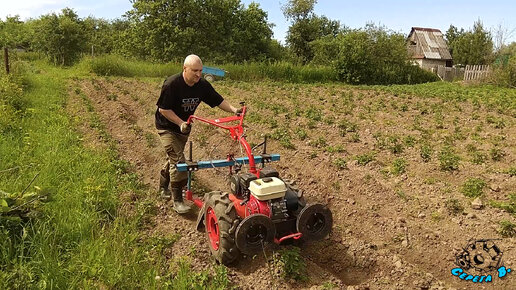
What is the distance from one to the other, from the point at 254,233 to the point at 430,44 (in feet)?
155

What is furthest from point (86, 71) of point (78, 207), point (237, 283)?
point (237, 283)

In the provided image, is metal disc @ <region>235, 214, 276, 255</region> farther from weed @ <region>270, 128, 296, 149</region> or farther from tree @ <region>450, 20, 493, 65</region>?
tree @ <region>450, 20, 493, 65</region>

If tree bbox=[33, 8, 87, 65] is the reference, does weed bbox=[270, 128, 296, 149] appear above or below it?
below

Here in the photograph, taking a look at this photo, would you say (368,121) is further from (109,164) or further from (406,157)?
(109,164)

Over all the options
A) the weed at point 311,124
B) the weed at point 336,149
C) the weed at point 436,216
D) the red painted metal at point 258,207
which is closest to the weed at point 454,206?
the weed at point 436,216

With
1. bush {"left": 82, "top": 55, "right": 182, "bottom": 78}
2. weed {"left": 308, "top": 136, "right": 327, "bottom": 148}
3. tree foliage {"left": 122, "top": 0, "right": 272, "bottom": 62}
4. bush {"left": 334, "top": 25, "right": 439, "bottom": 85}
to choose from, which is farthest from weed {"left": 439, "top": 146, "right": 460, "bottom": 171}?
tree foliage {"left": 122, "top": 0, "right": 272, "bottom": 62}

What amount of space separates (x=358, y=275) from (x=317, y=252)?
0.50 meters

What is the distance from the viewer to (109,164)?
19.6 feet

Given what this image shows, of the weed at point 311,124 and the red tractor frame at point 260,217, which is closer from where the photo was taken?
the red tractor frame at point 260,217

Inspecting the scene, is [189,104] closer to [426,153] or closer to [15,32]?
[426,153]

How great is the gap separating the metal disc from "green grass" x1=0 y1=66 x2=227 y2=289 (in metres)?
0.33

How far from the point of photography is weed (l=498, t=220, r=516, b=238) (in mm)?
4266

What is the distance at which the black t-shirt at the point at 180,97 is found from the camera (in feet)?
15.5

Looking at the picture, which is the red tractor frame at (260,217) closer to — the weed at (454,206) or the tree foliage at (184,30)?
the weed at (454,206)
